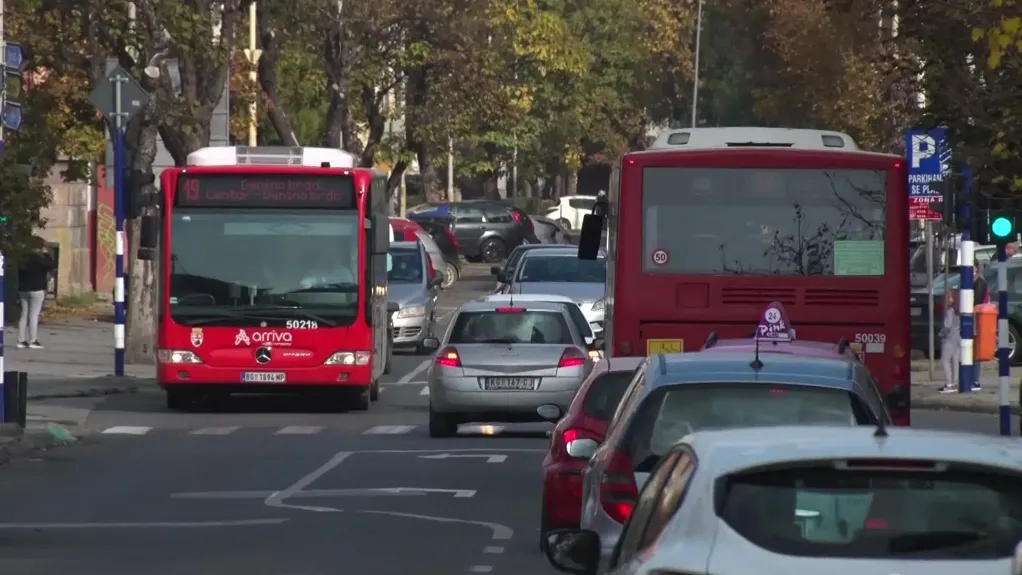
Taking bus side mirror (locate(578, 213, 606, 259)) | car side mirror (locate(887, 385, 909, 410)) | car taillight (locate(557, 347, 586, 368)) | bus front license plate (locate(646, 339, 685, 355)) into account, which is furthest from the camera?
car taillight (locate(557, 347, 586, 368))

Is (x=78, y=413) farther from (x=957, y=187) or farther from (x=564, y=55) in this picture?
(x=564, y=55)

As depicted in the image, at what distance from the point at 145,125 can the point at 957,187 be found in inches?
547

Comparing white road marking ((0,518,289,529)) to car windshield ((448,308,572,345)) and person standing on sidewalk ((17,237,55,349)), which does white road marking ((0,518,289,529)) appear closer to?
car windshield ((448,308,572,345))

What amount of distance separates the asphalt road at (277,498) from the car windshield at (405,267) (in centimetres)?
1136

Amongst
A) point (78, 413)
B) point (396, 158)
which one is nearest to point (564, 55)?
point (396, 158)

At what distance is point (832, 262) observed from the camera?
55.2 ft

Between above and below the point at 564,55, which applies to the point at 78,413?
below

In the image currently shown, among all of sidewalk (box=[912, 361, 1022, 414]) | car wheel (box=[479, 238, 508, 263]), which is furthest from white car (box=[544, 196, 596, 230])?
sidewalk (box=[912, 361, 1022, 414])

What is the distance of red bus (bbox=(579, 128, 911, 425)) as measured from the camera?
1672 cm

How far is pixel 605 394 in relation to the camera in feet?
38.6

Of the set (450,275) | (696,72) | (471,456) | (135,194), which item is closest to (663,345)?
(471,456)

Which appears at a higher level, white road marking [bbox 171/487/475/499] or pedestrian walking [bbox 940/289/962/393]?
pedestrian walking [bbox 940/289/962/393]

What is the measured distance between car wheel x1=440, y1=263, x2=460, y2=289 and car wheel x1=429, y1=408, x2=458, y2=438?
3175cm

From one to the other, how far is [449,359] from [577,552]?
49.9 feet
